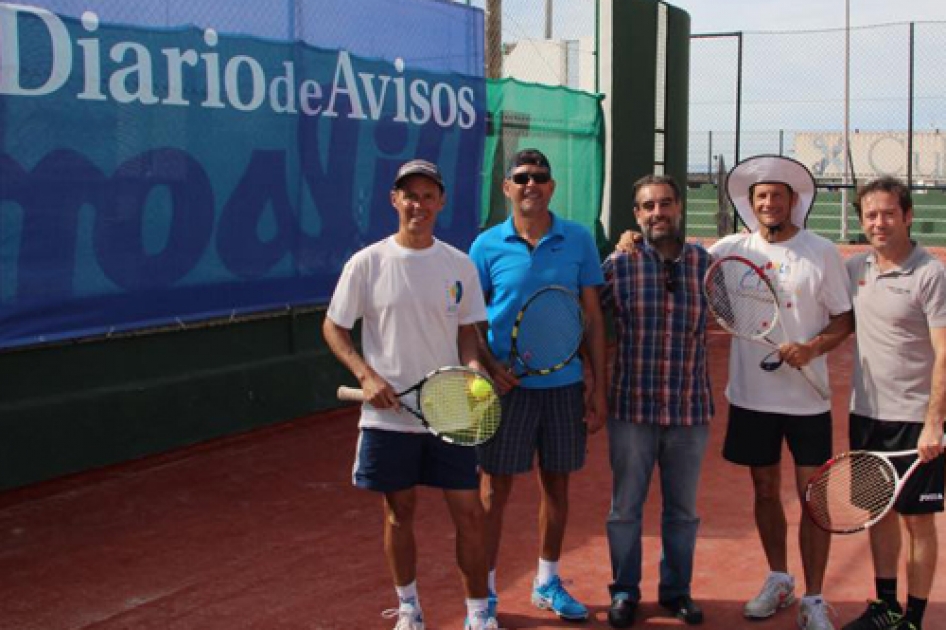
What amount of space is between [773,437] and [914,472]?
1.96 ft

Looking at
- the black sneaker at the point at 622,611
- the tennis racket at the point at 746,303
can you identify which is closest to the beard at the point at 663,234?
the tennis racket at the point at 746,303

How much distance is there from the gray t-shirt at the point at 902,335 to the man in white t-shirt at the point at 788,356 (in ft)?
0.56

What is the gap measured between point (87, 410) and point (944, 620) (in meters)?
4.95

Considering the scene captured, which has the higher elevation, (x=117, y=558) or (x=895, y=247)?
(x=895, y=247)

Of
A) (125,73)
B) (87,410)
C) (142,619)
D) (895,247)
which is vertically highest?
(125,73)

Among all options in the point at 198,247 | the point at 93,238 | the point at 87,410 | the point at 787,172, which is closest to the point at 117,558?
the point at 87,410

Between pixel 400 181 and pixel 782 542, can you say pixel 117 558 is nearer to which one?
pixel 400 181

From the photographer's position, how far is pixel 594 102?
12.6 meters

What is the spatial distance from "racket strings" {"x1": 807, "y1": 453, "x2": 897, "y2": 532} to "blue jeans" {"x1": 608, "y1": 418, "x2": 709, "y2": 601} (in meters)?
0.54

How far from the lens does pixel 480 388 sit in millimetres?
4465

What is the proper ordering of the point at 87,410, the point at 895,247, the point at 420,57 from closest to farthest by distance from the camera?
1. the point at 895,247
2. the point at 87,410
3. the point at 420,57

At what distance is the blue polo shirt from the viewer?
16.0 ft

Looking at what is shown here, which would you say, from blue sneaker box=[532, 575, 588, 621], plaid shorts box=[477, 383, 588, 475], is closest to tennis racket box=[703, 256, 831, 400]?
plaid shorts box=[477, 383, 588, 475]

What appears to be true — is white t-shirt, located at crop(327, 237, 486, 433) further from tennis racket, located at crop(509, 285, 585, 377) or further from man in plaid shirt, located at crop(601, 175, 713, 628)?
man in plaid shirt, located at crop(601, 175, 713, 628)
